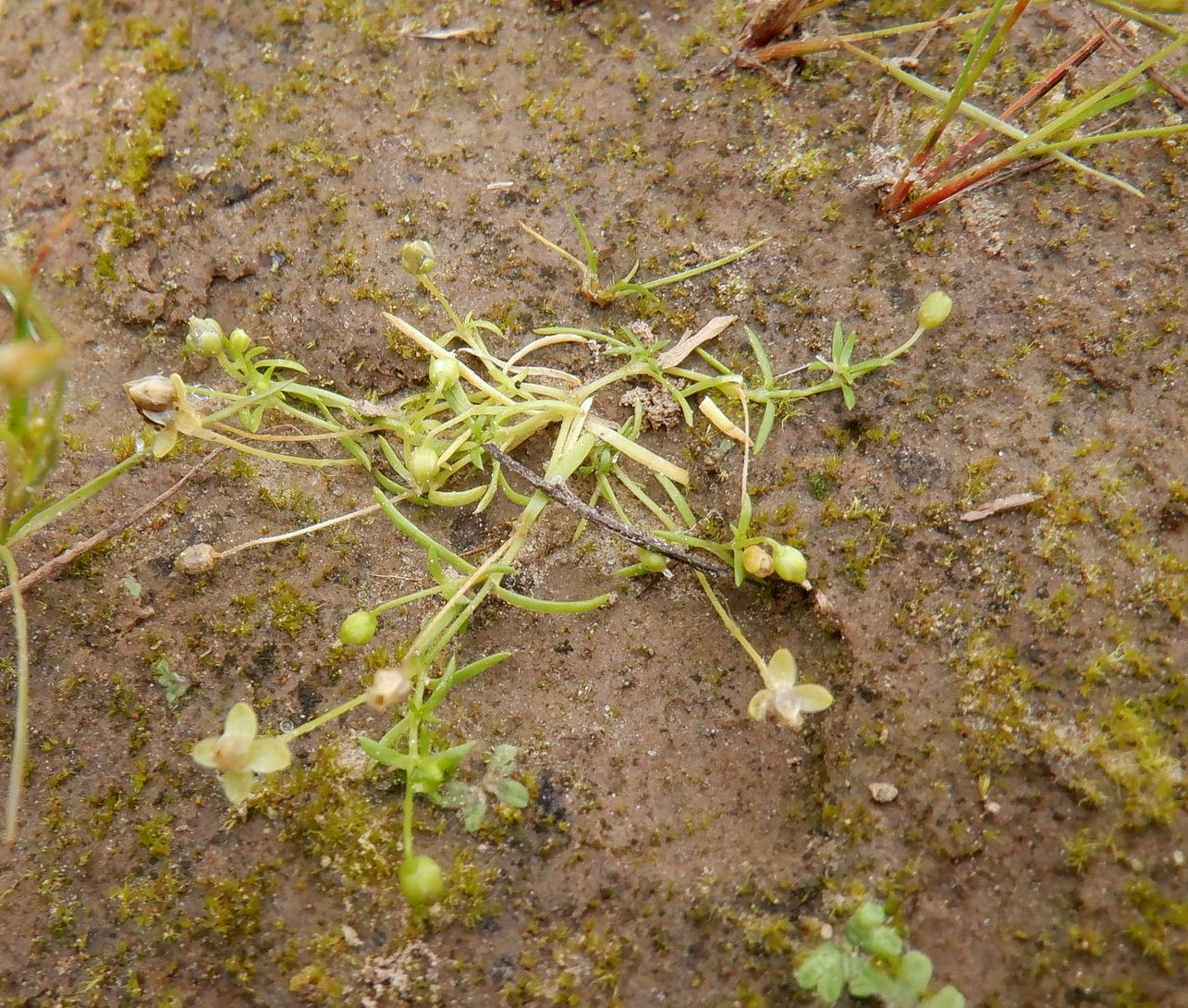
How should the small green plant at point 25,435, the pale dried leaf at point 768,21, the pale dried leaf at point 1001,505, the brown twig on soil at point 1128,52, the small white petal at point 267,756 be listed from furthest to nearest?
the pale dried leaf at point 768,21, the brown twig on soil at point 1128,52, the pale dried leaf at point 1001,505, the small white petal at point 267,756, the small green plant at point 25,435

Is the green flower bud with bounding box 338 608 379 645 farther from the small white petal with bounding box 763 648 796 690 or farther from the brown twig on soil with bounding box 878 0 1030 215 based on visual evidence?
the brown twig on soil with bounding box 878 0 1030 215

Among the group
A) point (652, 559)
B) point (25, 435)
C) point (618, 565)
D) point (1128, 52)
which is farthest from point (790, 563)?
point (1128, 52)

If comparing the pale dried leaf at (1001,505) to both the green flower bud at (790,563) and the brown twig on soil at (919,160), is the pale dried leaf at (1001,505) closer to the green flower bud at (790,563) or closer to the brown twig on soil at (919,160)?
the green flower bud at (790,563)

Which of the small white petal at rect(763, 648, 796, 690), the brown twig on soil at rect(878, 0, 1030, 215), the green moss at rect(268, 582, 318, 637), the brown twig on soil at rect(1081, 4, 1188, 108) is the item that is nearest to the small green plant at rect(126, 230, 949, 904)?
the small white petal at rect(763, 648, 796, 690)

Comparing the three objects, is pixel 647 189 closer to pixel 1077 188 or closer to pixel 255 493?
pixel 1077 188

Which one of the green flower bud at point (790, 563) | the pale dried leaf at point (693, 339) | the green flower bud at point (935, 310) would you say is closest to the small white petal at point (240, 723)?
the green flower bud at point (790, 563)
